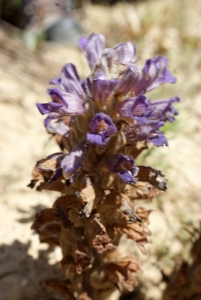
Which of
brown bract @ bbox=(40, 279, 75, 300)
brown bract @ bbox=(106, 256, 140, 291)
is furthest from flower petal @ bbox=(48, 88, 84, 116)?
brown bract @ bbox=(40, 279, 75, 300)

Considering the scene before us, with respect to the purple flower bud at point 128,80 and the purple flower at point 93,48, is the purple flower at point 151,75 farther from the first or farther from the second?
the purple flower at point 93,48

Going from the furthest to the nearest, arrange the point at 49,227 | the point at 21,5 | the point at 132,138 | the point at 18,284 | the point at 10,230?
the point at 21,5
the point at 10,230
the point at 18,284
the point at 49,227
the point at 132,138

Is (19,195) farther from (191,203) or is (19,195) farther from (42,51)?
(42,51)

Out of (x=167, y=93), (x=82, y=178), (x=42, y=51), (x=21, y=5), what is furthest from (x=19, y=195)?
(x=21, y=5)

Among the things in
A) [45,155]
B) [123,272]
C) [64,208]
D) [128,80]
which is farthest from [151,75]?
[45,155]

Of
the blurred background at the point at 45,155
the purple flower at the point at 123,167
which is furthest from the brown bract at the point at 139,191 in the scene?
the blurred background at the point at 45,155

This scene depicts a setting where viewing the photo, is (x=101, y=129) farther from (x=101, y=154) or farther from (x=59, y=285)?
(x=59, y=285)
